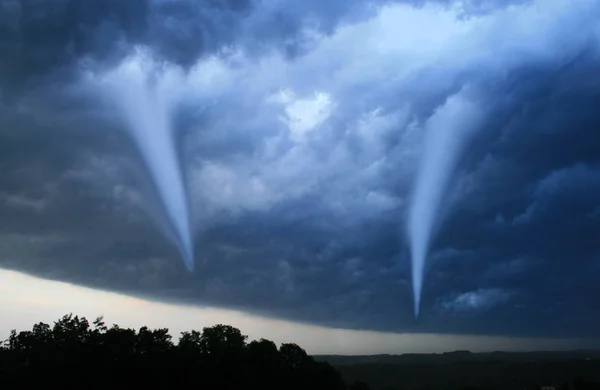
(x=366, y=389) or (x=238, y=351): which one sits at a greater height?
(x=238, y=351)

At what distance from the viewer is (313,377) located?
109375 mm

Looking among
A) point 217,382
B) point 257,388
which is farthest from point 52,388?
point 257,388

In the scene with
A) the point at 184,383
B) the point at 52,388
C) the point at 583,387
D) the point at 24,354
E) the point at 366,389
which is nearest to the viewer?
the point at 52,388

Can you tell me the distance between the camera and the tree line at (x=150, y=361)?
3570 inches

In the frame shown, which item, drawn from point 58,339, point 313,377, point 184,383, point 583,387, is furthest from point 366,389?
point 58,339

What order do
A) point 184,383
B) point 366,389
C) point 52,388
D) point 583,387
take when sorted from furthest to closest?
point 583,387, point 366,389, point 184,383, point 52,388

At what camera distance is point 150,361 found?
96875 millimetres

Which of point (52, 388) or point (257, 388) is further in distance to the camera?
point (257, 388)

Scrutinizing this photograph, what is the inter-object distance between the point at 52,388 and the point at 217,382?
87.3ft

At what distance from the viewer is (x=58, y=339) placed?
108250 millimetres

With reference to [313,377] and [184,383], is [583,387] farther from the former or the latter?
[184,383]

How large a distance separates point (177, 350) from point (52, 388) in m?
26.6

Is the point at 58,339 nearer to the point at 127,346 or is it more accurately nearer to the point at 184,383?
the point at 127,346

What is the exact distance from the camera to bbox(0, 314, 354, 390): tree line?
9069 cm
